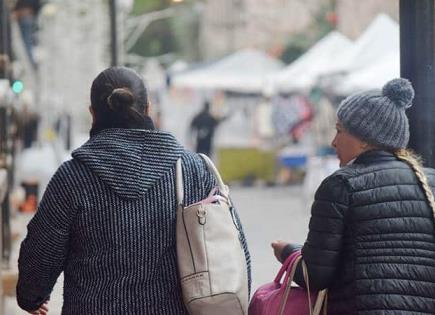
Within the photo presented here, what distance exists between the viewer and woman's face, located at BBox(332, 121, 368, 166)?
12.3ft

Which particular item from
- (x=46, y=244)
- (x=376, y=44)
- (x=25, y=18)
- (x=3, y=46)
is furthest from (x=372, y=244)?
(x=25, y=18)

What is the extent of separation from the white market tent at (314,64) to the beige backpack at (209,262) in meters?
20.1

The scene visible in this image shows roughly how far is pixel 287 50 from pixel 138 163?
4552cm

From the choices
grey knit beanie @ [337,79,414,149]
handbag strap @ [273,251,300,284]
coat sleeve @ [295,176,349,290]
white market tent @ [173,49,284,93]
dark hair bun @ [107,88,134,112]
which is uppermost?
dark hair bun @ [107,88,134,112]

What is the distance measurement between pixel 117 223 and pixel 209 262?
36 centimetres

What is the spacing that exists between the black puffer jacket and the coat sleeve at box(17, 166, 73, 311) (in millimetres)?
875

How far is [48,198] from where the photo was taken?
367 centimetres

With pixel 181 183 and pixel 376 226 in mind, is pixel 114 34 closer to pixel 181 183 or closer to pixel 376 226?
pixel 181 183

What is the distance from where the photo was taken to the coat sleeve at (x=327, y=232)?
3594 millimetres

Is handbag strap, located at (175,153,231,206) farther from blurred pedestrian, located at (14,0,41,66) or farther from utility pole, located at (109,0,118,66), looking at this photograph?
blurred pedestrian, located at (14,0,41,66)

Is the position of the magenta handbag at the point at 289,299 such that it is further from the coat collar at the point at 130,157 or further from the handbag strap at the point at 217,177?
the coat collar at the point at 130,157

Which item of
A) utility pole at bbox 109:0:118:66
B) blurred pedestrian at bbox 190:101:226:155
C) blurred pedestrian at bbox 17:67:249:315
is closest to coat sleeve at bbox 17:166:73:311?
blurred pedestrian at bbox 17:67:249:315

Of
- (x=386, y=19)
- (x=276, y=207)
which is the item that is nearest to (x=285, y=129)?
(x=276, y=207)

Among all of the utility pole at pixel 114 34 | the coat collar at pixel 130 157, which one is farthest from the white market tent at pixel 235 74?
the coat collar at pixel 130 157
